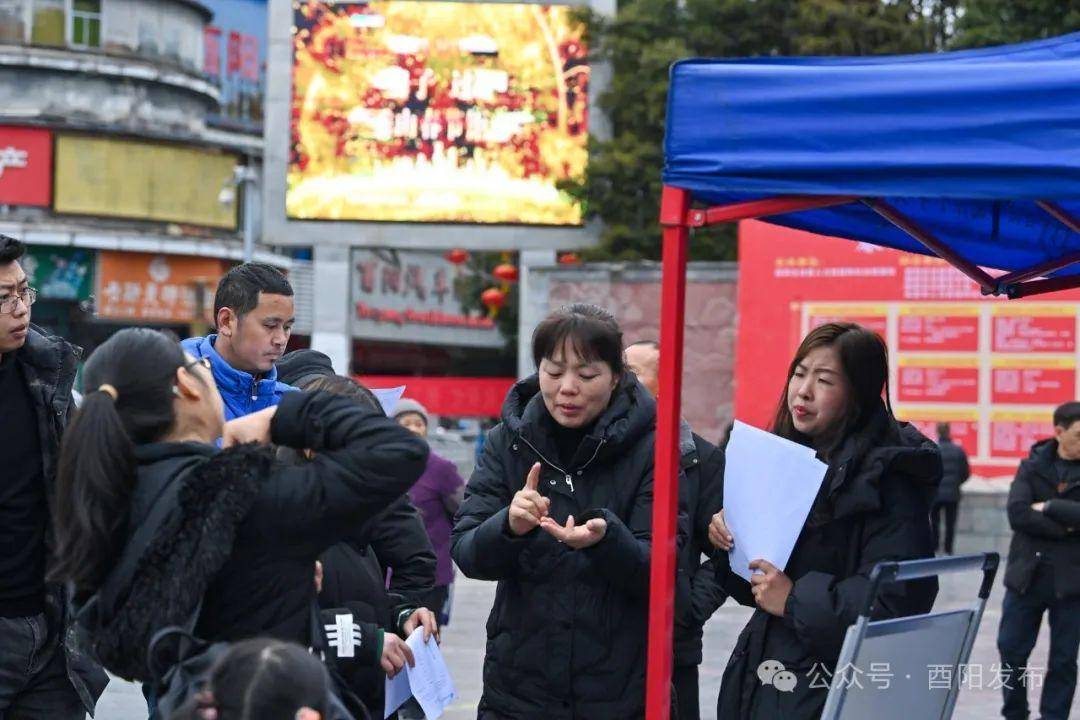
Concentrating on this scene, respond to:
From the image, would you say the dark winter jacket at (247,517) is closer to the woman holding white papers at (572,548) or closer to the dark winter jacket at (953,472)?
the woman holding white papers at (572,548)

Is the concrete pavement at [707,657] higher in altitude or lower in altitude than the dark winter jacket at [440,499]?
lower

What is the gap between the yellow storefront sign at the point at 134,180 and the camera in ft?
110

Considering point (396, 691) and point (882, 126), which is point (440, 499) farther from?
point (882, 126)

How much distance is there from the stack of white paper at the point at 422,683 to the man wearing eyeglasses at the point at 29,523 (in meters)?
0.88

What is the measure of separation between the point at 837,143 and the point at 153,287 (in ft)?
105

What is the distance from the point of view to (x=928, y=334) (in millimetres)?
18906

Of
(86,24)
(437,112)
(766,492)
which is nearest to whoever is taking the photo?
(766,492)

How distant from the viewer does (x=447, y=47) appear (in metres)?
24.0

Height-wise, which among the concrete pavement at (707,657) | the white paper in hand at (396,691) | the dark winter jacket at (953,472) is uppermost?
the white paper in hand at (396,691)

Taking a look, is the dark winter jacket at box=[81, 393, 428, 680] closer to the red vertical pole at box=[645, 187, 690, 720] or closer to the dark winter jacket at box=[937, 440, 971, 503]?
the red vertical pole at box=[645, 187, 690, 720]

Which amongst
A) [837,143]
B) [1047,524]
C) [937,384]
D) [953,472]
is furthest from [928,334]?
[837,143]

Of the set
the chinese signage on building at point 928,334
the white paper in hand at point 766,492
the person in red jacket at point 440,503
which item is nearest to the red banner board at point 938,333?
the chinese signage on building at point 928,334

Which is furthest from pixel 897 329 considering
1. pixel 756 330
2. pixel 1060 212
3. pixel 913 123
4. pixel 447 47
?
pixel 913 123

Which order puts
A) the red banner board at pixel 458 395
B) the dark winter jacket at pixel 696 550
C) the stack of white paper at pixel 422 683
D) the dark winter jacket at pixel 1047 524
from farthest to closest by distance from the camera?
the red banner board at pixel 458 395 < the dark winter jacket at pixel 1047 524 < the dark winter jacket at pixel 696 550 < the stack of white paper at pixel 422 683
